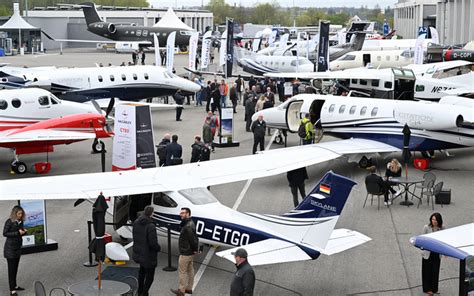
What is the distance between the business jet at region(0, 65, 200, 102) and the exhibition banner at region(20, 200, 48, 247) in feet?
56.5

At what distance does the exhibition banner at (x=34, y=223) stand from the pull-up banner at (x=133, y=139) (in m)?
4.35

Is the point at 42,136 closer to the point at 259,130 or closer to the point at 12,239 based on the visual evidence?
the point at 259,130

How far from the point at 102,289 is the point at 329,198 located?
13.0 feet

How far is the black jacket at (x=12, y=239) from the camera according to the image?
42.7ft

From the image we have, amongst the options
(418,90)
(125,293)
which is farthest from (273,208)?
(418,90)

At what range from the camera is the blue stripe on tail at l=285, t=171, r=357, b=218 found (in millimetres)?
13023

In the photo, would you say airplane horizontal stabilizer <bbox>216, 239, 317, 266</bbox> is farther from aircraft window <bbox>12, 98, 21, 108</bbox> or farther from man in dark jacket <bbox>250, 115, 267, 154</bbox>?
aircraft window <bbox>12, 98, 21, 108</bbox>

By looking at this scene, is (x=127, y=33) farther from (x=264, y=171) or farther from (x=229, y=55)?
(x=264, y=171)

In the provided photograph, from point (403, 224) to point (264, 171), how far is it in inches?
147

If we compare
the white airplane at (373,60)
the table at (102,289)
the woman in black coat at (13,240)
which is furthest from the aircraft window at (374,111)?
the white airplane at (373,60)

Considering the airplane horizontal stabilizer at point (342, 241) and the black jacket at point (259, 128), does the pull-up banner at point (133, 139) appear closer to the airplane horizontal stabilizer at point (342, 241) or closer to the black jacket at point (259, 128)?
the black jacket at point (259, 128)

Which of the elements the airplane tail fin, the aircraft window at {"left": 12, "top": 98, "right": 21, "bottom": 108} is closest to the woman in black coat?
the aircraft window at {"left": 12, "top": 98, "right": 21, "bottom": 108}

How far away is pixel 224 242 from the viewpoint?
13766 mm

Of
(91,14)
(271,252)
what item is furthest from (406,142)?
(91,14)
